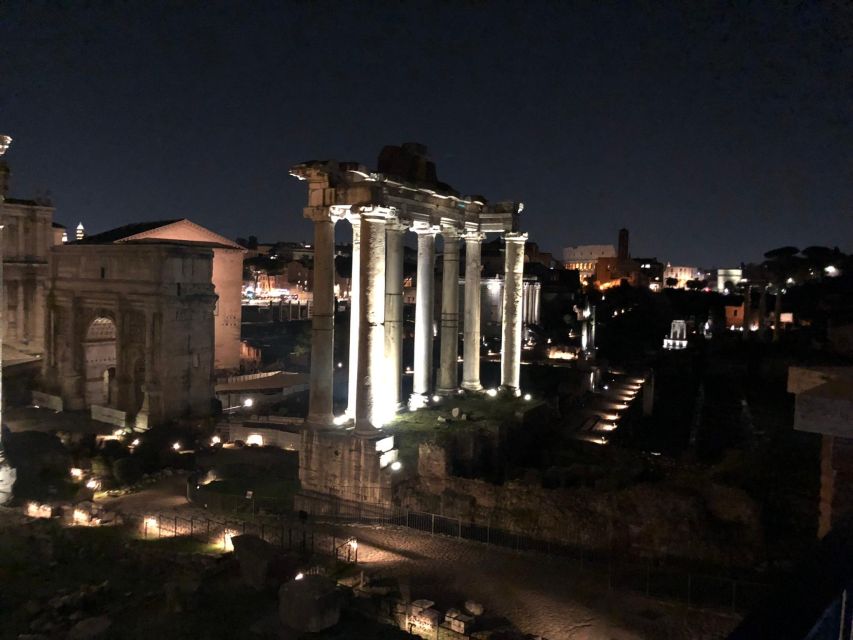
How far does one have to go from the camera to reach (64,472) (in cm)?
2377

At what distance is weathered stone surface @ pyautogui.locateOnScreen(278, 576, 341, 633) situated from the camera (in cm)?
1151

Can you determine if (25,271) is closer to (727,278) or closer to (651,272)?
(651,272)

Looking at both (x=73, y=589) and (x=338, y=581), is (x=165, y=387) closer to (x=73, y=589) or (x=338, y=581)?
(x=73, y=589)

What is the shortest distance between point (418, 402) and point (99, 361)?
71.3 feet

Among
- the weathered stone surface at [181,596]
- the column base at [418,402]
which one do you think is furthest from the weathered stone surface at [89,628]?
the column base at [418,402]

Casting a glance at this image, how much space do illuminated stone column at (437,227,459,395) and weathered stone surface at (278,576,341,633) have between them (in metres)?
12.8

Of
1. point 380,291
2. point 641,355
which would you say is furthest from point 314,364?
point 641,355

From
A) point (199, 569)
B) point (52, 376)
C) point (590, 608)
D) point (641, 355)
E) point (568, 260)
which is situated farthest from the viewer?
point (568, 260)

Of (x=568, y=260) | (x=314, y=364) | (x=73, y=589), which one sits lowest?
(x=73, y=589)

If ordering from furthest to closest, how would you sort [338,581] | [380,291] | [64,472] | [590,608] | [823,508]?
[64,472]
[380,291]
[338,581]
[590,608]
[823,508]

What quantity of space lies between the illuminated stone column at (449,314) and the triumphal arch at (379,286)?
0.13 feet

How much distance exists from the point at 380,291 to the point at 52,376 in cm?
2476

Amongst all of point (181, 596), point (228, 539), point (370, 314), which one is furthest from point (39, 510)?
point (370, 314)

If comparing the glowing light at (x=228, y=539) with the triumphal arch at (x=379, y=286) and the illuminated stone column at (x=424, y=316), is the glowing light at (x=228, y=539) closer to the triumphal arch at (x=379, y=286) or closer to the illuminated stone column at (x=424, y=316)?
the triumphal arch at (x=379, y=286)
